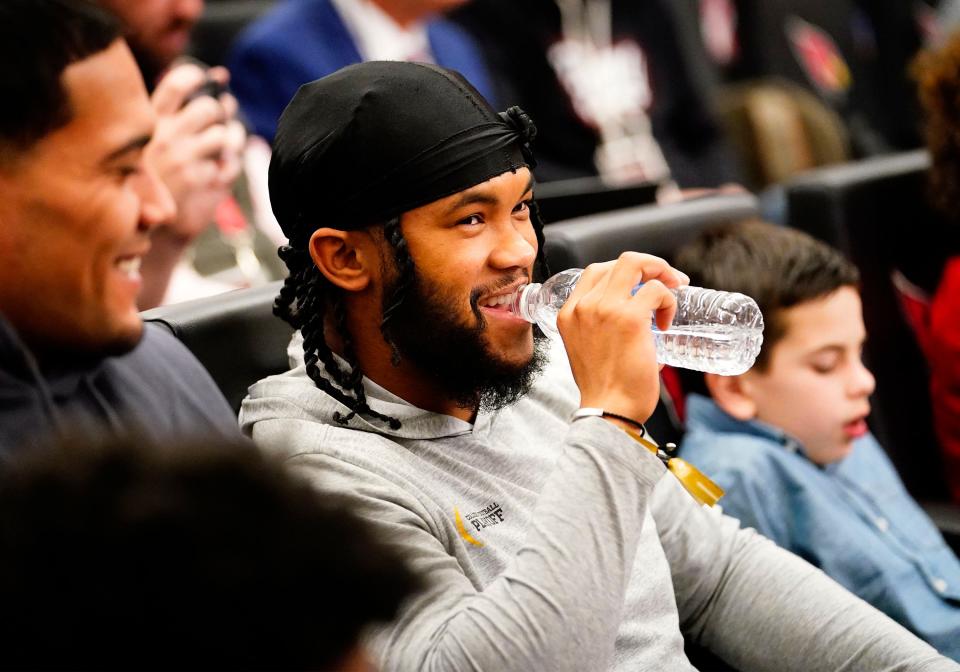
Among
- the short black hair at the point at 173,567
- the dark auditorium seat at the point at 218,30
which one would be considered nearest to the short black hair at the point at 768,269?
the short black hair at the point at 173,567

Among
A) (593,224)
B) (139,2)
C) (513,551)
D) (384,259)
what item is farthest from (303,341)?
(139,2)

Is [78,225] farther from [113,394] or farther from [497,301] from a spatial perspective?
[497,301]

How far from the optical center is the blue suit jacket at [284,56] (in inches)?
104

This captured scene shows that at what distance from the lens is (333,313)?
1287 millimetres

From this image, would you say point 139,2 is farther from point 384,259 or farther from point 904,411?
point 904,411

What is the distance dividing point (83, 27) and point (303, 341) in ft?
1.31

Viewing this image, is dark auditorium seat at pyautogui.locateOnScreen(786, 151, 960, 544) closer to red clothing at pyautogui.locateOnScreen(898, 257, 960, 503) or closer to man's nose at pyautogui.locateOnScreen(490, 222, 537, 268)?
red clothing at pyautogui.locateOnScreen(898, 257, 960, 503)

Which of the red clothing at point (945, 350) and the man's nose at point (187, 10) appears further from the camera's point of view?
the man's nose at point (187, 10)

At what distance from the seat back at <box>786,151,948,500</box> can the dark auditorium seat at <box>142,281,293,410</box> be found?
1158 millimetres

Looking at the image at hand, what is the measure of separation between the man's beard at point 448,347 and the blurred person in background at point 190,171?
2.59 ft

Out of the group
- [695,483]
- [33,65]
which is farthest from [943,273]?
[33,65]

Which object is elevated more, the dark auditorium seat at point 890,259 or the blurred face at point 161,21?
the blurred face at point 161,21

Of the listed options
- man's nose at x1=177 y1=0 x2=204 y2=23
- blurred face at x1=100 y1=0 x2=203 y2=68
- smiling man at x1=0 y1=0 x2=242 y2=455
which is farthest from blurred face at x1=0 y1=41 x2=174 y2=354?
man's nose at x1=177 y1=0 x2=204 y2=23

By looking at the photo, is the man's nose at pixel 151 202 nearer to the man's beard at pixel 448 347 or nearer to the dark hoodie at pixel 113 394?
the dark hoodie at pixel 113 394
